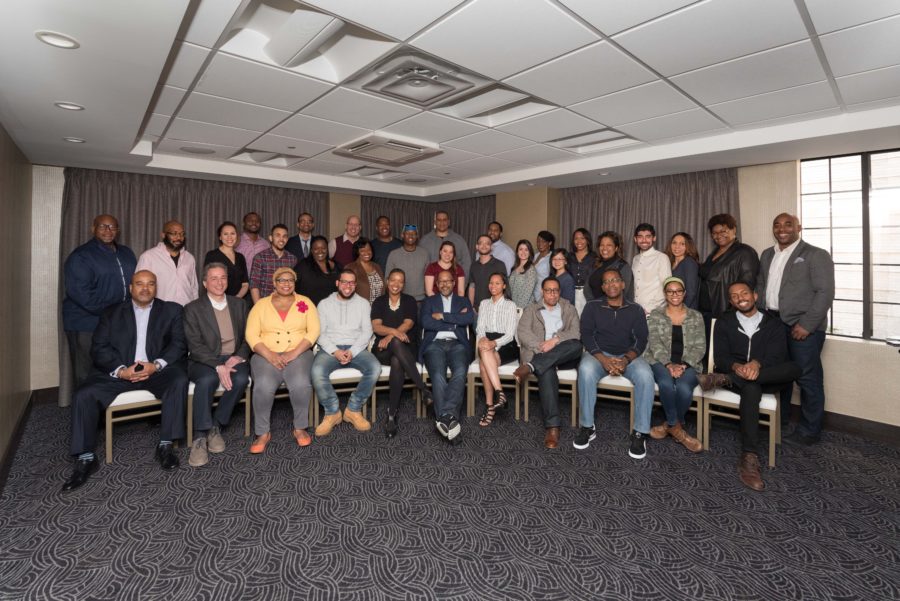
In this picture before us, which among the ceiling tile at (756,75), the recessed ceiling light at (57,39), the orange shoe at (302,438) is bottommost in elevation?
the orange shoe at (302,438)

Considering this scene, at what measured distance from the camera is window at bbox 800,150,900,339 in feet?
13.7

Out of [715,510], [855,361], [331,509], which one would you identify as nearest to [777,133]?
[855,361]

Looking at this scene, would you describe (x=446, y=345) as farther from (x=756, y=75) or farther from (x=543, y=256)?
(x=756, y=75)

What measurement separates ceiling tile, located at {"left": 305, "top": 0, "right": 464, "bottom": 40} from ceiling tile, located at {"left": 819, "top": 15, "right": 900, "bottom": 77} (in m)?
1.93

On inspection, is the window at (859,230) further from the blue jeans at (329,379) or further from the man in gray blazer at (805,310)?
the blue jeans at (329,379)

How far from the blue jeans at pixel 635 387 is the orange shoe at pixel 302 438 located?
216 centimetres

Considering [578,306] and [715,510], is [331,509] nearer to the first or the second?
[715,510]

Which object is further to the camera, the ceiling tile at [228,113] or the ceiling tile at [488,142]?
the ceiling tile at [488,142]

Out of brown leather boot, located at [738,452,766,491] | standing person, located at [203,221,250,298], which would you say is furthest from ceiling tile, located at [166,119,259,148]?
brown leather boot, located at [738,452,766,491]

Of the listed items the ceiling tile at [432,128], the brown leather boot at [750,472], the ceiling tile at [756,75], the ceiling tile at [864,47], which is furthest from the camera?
the ceiling tile at [432,128]

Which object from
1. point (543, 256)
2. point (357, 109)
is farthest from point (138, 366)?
point (543, 256)

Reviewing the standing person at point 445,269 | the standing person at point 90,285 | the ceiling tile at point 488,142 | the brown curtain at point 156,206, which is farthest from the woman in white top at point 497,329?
the brown curtain at point 156,206

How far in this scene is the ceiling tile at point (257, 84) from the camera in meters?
2.76

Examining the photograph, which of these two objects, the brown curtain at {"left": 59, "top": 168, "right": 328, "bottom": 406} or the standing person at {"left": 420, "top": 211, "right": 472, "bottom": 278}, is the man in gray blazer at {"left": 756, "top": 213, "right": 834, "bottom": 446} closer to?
the standing person at {"left": 420, "top": 211, "right": 472, "bottom": 278}
